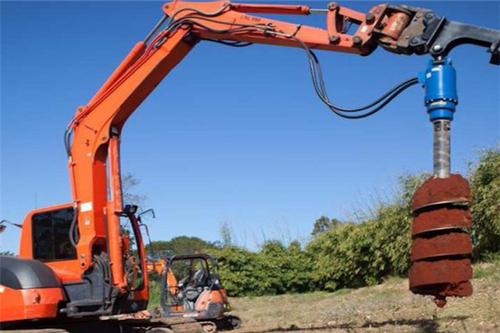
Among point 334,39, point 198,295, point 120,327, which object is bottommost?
point 120,327

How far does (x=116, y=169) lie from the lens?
30.1 feet

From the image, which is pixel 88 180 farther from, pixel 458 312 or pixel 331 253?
pixel 331 253

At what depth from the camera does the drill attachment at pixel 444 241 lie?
5406 mm

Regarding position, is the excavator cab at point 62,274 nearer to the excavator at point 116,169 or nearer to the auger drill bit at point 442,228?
the excavator at point 116,169

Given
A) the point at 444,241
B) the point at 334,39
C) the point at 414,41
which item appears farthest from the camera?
the point at 334,39

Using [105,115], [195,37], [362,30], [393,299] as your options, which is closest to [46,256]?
[105,115]

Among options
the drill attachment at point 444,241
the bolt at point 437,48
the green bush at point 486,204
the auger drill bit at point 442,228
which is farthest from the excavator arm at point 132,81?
the green bush at point 486,204

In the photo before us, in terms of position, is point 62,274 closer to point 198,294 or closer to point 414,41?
point 414,41

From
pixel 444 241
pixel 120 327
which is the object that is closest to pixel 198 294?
pixel 120 327

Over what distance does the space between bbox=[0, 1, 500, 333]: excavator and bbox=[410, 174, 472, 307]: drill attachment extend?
145 centimetres

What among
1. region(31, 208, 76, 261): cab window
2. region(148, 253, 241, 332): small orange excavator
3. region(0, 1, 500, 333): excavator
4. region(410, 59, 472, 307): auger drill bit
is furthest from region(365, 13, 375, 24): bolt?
region(148, 253, 241, 332): small orange excavator

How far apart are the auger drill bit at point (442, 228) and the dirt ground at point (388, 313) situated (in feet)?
11.2

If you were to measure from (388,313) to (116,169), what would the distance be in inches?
216

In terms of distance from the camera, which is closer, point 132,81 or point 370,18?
point 370,18
